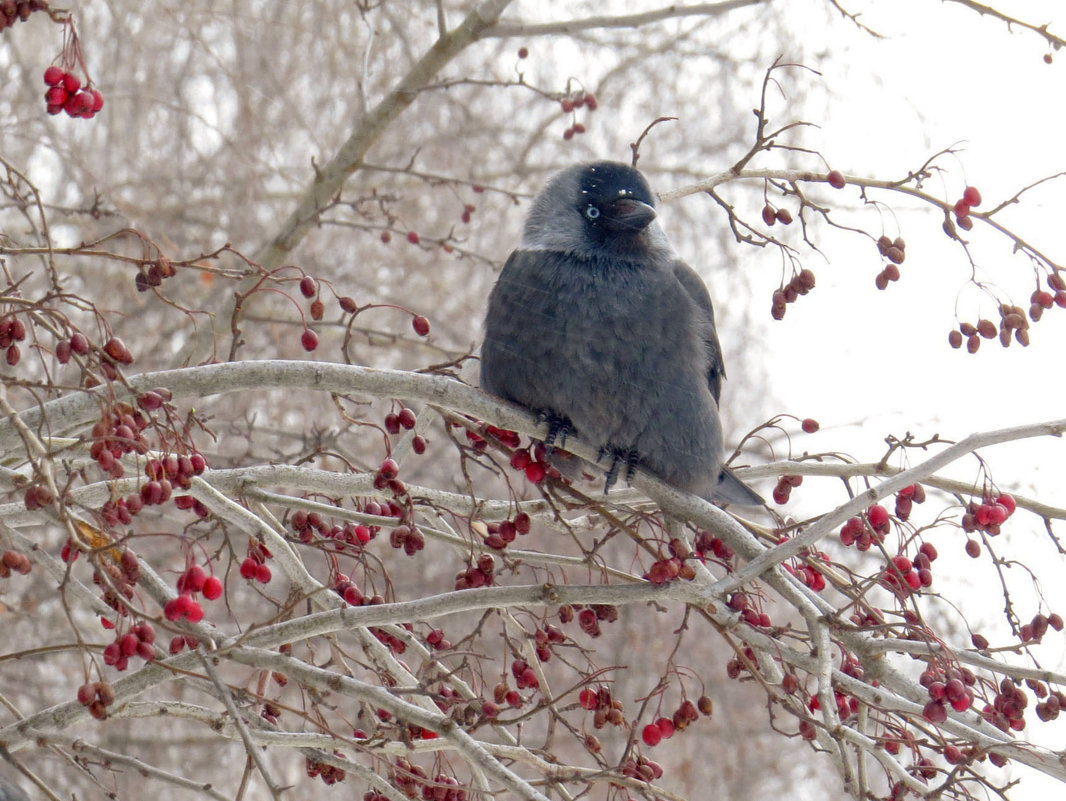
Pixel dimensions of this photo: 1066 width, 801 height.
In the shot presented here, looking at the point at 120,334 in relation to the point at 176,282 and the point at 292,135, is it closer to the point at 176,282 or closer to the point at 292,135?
the point at 176,282

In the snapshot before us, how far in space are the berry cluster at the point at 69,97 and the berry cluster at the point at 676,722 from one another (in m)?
2.01

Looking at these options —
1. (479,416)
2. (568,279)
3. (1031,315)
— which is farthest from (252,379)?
(1031,315)

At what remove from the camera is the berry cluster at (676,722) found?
2.83 meters

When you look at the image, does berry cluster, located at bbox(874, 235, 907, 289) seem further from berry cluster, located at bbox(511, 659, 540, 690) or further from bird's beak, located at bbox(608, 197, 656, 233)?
berry cluster, located at bbox(511, 659, 540, 690)

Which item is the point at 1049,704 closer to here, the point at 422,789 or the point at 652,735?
the point at 652,735

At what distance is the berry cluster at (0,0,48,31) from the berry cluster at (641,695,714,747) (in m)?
2.09

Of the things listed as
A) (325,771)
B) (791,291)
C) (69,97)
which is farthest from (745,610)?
(69,97)

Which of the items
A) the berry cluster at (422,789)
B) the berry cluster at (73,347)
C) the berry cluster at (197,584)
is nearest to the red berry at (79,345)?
the berry cluster at (73,347)

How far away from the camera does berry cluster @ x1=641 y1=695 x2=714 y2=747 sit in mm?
2830

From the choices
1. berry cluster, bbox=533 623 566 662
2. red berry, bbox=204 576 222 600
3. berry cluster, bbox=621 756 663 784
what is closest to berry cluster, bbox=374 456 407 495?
red berry, bbox=204 576 222 600

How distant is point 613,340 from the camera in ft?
11.5

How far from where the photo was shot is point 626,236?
12.3ft

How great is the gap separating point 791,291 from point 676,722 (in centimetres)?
120

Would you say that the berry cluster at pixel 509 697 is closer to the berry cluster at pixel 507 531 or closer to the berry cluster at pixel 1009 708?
the berry cluster at pixel 507 531
